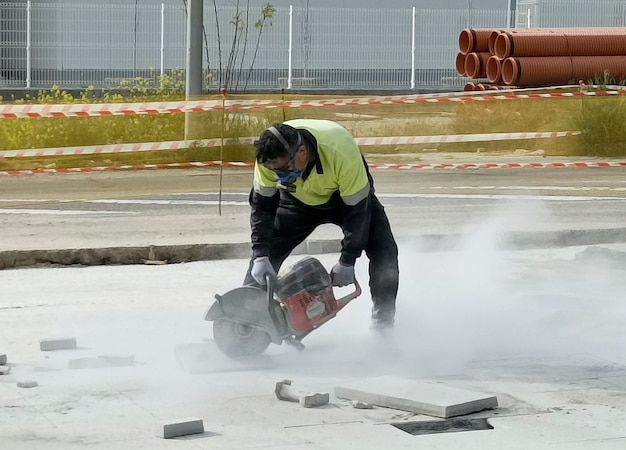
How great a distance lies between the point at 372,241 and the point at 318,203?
43 cm

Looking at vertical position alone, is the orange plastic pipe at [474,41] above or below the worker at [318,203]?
above

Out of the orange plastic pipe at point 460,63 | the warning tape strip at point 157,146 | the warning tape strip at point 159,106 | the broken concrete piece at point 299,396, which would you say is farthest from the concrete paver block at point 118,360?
the orange plastic pipe at point 460,63

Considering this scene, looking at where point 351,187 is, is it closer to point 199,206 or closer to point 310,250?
point 310,250

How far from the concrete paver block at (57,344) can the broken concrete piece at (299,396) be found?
153cm

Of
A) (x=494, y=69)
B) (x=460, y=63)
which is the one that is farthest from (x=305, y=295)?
(x=460, y=63)

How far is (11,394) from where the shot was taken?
19.9ft

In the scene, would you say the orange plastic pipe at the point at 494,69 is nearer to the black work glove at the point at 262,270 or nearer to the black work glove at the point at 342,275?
the black work glove at the point at 342,275

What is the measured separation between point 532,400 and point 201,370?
1645 mm

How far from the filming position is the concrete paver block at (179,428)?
17.4 feet

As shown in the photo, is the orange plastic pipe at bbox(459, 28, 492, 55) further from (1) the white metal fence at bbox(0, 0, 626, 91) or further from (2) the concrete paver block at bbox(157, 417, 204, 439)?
(2) the concrete paver block at bbox(157, 417, 204, 439)

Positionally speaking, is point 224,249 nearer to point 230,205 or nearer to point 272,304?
point 230,205

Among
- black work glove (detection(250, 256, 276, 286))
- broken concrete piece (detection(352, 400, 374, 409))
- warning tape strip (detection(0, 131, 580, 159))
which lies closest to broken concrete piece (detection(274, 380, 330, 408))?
broken concrete piece (detection(352, 400, 374, 409))

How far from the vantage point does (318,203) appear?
6.93m

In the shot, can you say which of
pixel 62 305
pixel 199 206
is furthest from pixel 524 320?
pixel 199 206
